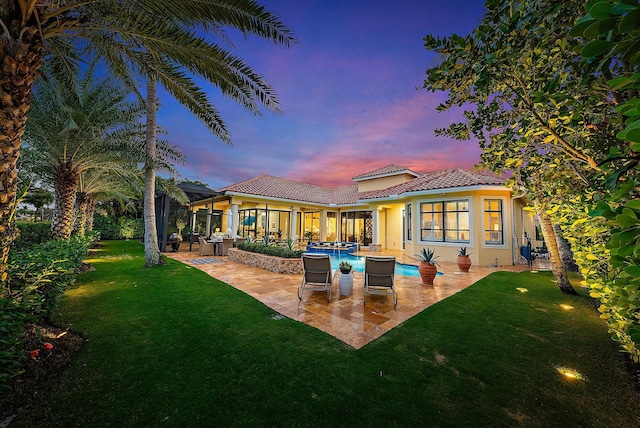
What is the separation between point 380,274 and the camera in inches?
257

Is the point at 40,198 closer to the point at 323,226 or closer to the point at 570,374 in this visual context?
the point at 323,226

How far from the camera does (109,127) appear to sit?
9406 mm

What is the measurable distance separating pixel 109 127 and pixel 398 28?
37.4ft

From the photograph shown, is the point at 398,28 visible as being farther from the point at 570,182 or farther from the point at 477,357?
the point at 477,357

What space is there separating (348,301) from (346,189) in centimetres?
2050

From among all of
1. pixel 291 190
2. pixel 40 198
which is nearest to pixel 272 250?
pixel 291 190

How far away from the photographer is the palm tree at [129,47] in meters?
3.17

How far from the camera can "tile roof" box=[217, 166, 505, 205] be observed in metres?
12.8

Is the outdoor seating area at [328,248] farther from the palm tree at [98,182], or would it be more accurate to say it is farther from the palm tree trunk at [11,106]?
the palm tree trunk at [11,106]

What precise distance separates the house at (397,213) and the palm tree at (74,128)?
24.5 feet

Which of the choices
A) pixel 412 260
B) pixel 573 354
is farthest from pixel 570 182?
pixel 412 260

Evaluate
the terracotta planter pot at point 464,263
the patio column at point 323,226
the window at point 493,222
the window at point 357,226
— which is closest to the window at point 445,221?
the window at point 493,222

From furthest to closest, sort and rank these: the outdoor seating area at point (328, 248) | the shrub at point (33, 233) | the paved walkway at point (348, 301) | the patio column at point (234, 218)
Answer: the outdoor seating area at point (328, 248) → the patio column at point (234, 218) → the shrub at point (33, 233) → the paved walkway at point (348, 301)

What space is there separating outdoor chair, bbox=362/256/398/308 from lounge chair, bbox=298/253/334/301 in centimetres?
99
